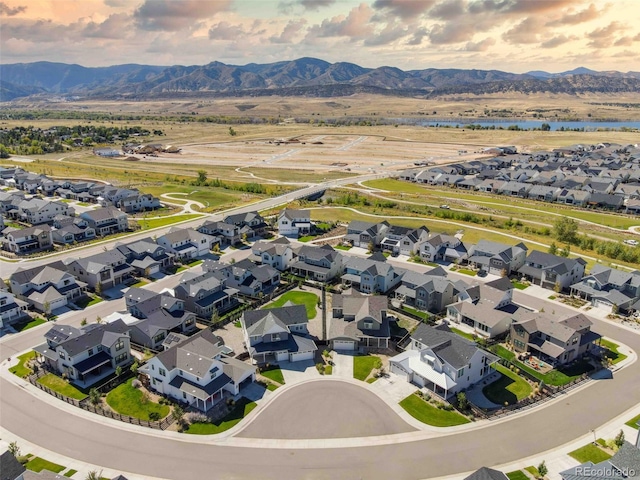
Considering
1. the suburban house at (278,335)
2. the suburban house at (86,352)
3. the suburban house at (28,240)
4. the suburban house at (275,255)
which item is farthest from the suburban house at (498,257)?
the suburban house at (28,240)

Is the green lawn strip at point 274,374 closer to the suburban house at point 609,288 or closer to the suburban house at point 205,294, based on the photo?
the suburban house at point 205,294

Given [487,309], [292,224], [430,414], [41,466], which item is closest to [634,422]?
[430,414]

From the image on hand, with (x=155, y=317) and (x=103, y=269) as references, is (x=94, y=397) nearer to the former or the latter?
(x=155, y=317)

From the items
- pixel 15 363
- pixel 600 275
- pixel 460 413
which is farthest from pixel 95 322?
pixel 600 275

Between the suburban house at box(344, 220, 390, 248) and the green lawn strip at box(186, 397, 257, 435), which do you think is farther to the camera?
the suburban house at box(344, 220, 390, 248)

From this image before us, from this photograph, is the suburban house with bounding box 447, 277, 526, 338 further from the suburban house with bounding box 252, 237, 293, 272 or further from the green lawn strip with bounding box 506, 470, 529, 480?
the suburban house with bounding box 252, 237, 293, 272

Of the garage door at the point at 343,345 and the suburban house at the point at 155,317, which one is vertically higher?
the suburban house at the point at 155,317

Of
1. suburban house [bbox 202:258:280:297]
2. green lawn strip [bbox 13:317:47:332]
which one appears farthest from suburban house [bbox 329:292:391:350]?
green lawn strip [bbox 13:317:47:332]
